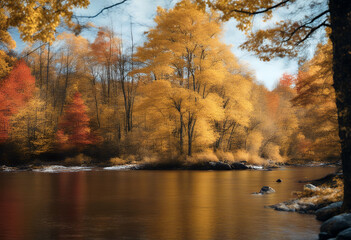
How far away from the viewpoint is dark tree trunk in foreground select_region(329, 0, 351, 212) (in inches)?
282

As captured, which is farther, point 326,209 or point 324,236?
point 326,209

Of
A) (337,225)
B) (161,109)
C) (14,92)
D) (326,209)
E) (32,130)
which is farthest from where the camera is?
(32,130)

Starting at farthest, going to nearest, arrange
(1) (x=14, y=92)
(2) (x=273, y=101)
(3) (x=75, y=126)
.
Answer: (2) (x=273, y=101), (3) (x=75, y=126), (1) (x=14, y=92)

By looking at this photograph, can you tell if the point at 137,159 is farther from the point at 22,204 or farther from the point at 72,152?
the point at 22,204

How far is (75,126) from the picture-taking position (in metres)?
34.5

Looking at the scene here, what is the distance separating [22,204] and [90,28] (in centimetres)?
592

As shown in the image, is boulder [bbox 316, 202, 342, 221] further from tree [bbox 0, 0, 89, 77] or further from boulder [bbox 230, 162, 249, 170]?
boulder [bbox 230, 162, 249, 170]

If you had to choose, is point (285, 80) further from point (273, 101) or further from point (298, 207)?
point (298, 207)

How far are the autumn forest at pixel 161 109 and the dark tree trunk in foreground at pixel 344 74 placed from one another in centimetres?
1585

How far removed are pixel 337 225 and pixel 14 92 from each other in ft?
99.6

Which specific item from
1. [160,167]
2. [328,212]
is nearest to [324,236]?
[328,212]

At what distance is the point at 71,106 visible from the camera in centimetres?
3500

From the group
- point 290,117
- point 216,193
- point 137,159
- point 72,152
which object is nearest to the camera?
point 216,193

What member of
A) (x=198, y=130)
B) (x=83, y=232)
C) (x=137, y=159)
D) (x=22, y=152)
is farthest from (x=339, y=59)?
(x=22, y=152)
